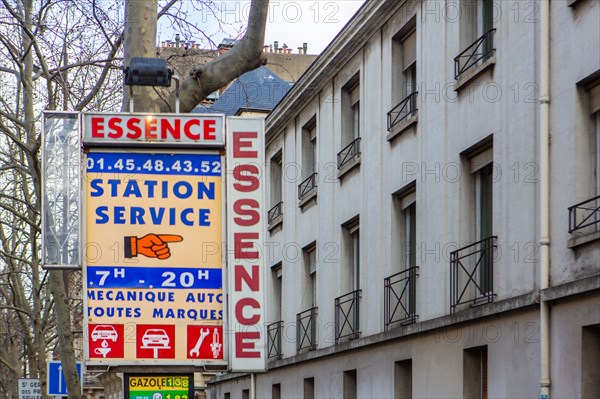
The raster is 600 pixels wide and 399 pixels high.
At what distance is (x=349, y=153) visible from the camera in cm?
2503

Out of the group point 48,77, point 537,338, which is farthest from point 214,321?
point 48,77

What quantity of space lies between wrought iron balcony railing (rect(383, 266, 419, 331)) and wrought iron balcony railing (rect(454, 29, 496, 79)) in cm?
355

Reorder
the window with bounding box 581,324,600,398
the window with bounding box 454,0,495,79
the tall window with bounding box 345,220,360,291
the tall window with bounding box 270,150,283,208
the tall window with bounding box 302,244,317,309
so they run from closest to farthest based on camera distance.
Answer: the window with bounding box 581,324,600,398 < the window with bounding box 454,0,495,79 < the tall window with bounding box 345,220,360,291 < the tall window with bounding box 302,244,317,309 < the tall window with bounding box 270,150,283,208

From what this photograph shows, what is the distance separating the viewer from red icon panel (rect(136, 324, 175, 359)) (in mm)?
9414

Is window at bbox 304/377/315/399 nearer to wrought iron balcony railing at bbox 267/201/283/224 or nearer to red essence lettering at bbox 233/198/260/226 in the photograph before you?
wrought iron balcony railing at bbox 267/201/283/224

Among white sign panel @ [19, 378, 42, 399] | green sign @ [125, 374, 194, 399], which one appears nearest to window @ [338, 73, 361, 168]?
white sign panel @ [19, 378, 42, 399]

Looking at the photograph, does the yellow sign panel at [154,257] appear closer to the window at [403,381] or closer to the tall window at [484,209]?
the tall window at [484,209]

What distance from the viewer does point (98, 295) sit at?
9.45 metres

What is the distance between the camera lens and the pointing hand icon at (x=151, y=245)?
9500mm

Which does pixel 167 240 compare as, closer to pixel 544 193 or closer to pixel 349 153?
pixel 544 193

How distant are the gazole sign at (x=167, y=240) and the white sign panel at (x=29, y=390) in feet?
68.2

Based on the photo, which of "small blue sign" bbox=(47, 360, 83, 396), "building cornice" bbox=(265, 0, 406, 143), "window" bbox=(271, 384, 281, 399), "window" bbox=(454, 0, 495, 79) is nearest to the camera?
"window" bbox=(454, 0, 495, 79)

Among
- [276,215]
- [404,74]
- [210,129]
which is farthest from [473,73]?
[276,215]

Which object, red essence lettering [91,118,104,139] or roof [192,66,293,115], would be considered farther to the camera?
roof [192,66,293,115]
